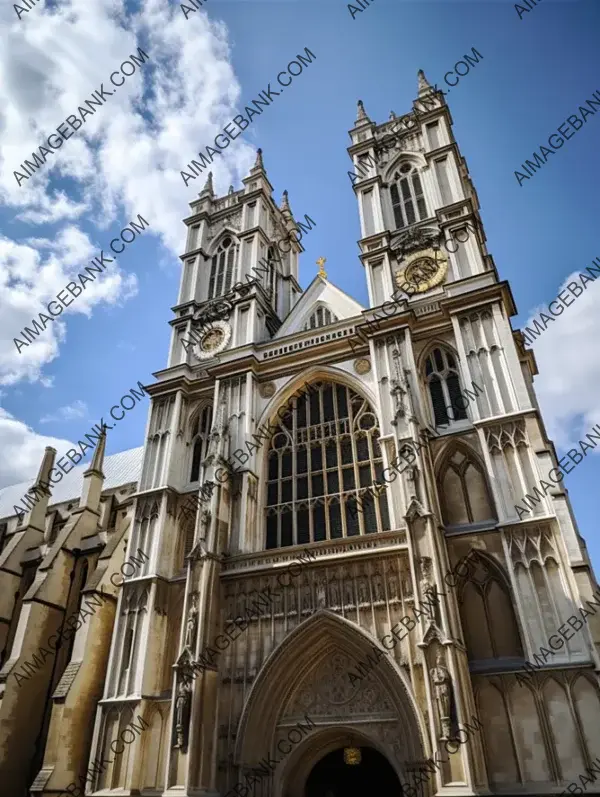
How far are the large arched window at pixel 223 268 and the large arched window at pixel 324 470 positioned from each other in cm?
810

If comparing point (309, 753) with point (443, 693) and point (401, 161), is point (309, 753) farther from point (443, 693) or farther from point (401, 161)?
point (401, 161)

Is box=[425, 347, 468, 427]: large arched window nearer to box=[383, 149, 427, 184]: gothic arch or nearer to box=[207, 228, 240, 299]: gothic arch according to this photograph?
box=[383, 149, 427, 184]: gothic arch

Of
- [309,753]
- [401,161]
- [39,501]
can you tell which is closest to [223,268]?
[401,161]

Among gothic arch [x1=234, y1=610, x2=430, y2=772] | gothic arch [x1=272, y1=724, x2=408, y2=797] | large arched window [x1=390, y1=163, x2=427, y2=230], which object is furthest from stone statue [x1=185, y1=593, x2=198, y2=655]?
large arched window [x1=390, y1=163, x2=427, y2=230]

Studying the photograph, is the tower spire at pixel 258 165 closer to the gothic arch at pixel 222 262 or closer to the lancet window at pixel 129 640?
the gothic arch at pixel 222 262

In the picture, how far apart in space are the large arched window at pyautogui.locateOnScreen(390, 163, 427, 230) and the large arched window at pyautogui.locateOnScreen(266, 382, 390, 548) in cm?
786

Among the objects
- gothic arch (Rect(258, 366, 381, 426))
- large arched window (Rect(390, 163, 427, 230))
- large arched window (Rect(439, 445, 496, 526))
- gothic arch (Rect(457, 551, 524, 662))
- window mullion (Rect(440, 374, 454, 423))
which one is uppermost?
large arched window (Rect(390, 163, 427, 230))

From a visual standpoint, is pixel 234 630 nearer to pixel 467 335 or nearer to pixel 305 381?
pixel 305 381

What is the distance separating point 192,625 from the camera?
49.9 ft

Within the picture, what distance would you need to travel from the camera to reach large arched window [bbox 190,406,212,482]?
20531 millimetres

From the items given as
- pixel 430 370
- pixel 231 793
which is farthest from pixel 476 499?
pixel 231 793

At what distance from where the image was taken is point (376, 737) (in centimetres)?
1320

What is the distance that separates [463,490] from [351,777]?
8.15 meters

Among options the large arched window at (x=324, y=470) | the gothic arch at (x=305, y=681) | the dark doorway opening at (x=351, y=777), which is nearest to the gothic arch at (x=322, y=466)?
the large arched window at (x=324, y=470)
